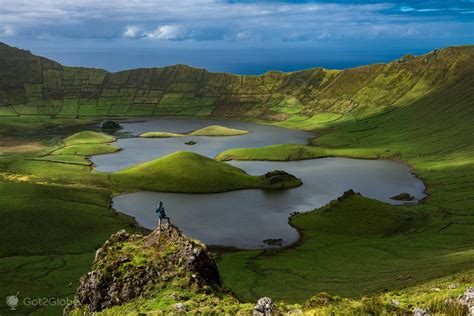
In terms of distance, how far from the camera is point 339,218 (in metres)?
135

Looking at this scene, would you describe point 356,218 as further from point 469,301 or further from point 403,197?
point 469,301

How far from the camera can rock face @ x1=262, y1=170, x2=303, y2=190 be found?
175 meters

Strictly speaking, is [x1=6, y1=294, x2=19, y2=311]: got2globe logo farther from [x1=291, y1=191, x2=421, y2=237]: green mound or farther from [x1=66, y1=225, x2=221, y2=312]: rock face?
[x1=291, y1=191, x2=421, y2=237]: green mound

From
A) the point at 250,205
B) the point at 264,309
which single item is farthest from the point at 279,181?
the point at 264,309

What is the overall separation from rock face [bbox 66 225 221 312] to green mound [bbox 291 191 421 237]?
3491 inches

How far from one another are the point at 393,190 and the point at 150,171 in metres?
103

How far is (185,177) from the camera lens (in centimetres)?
18050

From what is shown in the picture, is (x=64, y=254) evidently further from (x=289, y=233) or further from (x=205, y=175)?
(x=205, y=175)

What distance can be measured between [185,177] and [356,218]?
7526 centimetres

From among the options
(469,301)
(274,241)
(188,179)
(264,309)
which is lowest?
(274,241)

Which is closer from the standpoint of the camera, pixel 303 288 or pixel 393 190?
pixel 303 288

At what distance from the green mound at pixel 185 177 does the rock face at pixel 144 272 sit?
12634 cm

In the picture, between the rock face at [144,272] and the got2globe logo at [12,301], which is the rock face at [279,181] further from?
the rock face at [144,272]

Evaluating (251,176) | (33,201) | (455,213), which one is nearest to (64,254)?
(33,201)
